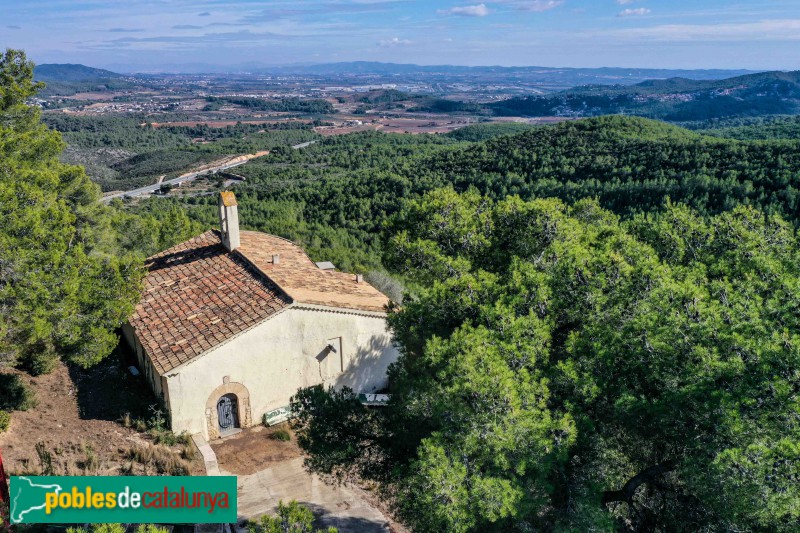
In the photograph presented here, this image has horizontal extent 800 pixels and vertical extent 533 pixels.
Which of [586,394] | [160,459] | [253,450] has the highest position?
[586,394]

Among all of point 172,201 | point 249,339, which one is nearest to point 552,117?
point 172,201

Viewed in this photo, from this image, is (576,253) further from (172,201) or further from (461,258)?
(172,201)

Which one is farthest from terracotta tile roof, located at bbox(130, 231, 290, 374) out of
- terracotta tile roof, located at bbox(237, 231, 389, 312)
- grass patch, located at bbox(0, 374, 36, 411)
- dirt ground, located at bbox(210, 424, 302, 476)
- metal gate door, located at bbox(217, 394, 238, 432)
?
grass patch, located at bbox(0, 374, 36, 411)

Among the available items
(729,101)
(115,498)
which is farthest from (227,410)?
(729,101)

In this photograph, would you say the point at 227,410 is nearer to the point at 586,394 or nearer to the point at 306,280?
the point at 306,280

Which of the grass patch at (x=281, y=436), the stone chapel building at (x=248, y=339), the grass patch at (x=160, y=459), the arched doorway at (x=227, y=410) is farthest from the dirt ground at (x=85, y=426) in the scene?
the grass patch at (x=281, y=436)

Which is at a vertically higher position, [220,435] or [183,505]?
[183,505]
